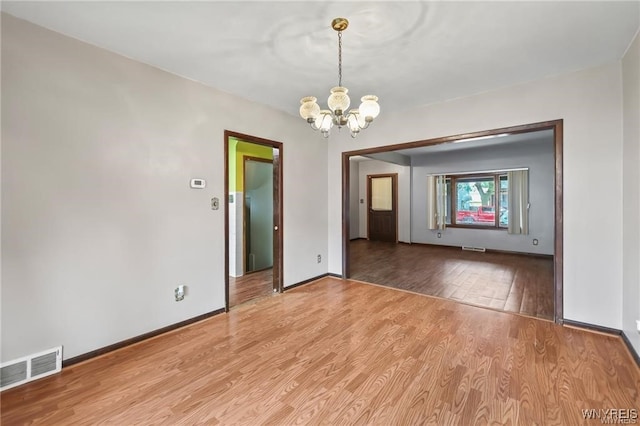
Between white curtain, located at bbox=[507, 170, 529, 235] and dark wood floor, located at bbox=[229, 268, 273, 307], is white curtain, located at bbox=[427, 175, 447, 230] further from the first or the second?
dark wood floor, located at bbox=[229, 268, 273, 307]

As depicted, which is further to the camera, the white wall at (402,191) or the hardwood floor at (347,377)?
the white wall at (402,191)

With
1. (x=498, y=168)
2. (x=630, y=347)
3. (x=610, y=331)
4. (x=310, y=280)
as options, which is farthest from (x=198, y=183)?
(x=498, y=168)

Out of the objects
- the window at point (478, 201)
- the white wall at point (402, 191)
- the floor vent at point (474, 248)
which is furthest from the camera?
the white wall at point (402, 191)

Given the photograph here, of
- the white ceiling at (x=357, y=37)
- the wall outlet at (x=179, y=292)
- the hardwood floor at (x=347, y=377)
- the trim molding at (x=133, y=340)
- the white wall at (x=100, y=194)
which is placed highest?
the white ceiling at (x=357, y=37)

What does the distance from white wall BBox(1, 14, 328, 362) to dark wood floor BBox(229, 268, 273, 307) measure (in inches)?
23.3

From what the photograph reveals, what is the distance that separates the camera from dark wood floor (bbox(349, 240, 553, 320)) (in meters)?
3.53

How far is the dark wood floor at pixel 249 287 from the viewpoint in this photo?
3654 millimetres

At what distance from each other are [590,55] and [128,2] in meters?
3.64

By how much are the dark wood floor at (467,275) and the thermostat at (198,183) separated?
9.19ft

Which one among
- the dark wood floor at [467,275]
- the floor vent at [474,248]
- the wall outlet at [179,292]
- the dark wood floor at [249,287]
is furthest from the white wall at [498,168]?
the wall outlet at [179,292]

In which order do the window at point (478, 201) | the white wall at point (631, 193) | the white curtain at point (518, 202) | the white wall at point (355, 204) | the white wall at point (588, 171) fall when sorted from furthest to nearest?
the white wall at point (355, 204) < the window at point (478, 201) < the white curtain at point (518, 202) < the white wall at point (588, 171) < the white wall at point (631, 193)

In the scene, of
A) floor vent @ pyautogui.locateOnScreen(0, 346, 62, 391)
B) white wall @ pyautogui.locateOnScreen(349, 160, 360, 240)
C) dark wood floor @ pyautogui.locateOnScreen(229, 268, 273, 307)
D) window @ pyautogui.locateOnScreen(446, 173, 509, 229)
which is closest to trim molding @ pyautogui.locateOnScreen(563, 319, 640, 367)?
dark wood floor @ pyautogui.locateOnScreen(229, 268, 273, 307)

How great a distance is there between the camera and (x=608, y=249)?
2592mm

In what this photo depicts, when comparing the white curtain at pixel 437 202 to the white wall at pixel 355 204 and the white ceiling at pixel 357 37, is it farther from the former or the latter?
the white ceiling at pixel 357 37
